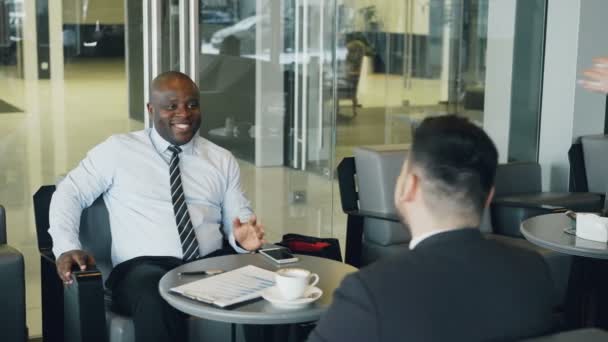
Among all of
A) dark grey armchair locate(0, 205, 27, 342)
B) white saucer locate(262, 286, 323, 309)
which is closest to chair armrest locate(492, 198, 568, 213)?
white saucer locate(262, 286, 323, 309)

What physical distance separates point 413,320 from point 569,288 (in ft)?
11.1

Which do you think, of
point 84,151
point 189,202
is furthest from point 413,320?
point 84,151

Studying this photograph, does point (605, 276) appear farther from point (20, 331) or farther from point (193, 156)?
point (20, 331)

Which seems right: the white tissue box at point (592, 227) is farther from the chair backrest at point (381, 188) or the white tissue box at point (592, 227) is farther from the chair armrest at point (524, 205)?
the chair backrest at point (381, 188)

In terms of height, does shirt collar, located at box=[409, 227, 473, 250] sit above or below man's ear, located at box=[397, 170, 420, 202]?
below

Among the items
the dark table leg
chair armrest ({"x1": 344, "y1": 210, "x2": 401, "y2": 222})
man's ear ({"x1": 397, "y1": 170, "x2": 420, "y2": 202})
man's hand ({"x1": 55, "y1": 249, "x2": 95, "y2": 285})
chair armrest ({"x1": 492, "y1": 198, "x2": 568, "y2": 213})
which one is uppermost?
man's ear ({"x1": 397, "y1": 170, "x2": 420, "y2": 202})

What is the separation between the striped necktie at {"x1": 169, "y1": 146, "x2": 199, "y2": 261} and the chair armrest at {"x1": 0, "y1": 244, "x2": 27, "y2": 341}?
0.68 metres

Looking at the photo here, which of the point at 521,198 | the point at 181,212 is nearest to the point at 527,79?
the point at 521,198

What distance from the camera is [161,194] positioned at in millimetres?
3869

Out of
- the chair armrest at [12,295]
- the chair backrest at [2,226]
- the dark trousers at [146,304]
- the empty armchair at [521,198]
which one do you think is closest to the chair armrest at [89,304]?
the dark trousers at [146,304]

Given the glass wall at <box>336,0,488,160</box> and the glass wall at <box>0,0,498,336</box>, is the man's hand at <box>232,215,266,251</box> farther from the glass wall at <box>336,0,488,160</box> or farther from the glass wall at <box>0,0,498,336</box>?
the glass wall at <box>336,0,488,160</box>

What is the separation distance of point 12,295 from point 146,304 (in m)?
0.76

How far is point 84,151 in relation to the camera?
5.09 meters

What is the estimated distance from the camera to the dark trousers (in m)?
3.38
